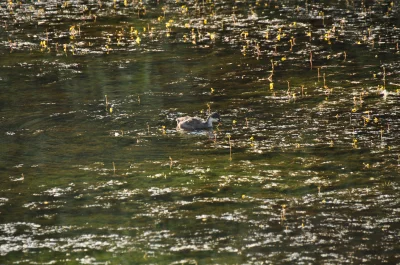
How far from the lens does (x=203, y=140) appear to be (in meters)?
16.9

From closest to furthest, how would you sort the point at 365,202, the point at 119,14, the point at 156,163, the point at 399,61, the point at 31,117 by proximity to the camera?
the point at 365,202 → the point at 156,163 → the point at 31,117 → the point at 399,61 → the point at 119,14

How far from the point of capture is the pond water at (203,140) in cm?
1198

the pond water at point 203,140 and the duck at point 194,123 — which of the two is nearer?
the pond water at point 203,140

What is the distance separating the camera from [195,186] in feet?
46.4

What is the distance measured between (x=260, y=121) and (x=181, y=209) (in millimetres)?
5029

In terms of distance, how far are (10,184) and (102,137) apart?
9.49 ft

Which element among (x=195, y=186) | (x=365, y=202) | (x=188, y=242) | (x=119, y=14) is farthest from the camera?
(x=119, y=14)

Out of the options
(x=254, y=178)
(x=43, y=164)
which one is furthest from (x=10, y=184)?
(x=254, y=178)

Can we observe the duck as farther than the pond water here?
Yes

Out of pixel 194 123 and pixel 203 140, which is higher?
pixel 194 123

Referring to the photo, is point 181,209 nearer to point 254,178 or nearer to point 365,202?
point 254,178

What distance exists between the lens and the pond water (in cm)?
1198

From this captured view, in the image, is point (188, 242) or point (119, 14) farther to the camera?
point (119, 14)

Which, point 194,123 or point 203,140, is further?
point 194,123
